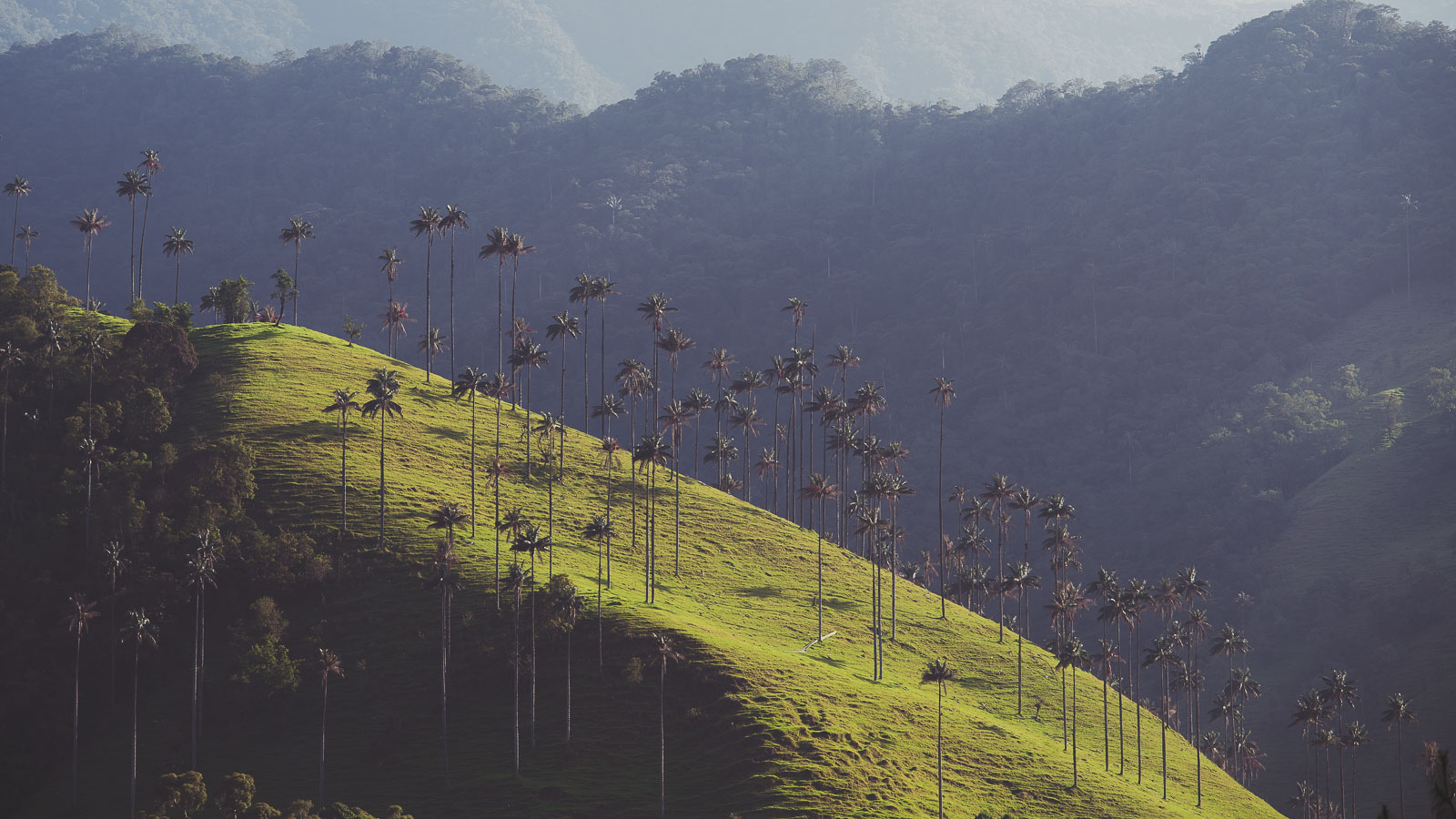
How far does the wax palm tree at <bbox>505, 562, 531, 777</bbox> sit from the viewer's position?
98312 millimetres

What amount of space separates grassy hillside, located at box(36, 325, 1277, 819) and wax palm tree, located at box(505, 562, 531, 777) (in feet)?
3.62

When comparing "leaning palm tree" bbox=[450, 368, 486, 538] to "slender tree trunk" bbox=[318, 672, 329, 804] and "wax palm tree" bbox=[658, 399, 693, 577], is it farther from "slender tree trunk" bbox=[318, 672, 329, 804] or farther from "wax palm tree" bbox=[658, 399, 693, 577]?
"slender tree trunk" bbox=[318, 672, 329, 804]

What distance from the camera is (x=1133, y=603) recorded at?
134 metres

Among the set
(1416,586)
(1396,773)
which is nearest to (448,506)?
(1396,773)

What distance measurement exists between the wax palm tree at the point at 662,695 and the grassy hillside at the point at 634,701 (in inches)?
Answer: 28.5

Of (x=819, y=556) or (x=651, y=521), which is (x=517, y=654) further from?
(x=819, y=556)

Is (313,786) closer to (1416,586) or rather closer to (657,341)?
(657,341)

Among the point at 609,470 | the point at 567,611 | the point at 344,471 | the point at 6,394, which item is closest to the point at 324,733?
the point at 567,611

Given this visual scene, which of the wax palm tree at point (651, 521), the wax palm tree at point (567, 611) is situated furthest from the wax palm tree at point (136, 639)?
the wax palm tree at point (651, 521)

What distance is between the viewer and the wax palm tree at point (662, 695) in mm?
92688

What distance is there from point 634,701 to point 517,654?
33.3 feet

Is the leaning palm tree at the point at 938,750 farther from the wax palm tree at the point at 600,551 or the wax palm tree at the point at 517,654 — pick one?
the wax palm tree at the point at 517,654

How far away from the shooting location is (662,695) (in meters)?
98.6

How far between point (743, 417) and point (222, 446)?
8058 centimetres
